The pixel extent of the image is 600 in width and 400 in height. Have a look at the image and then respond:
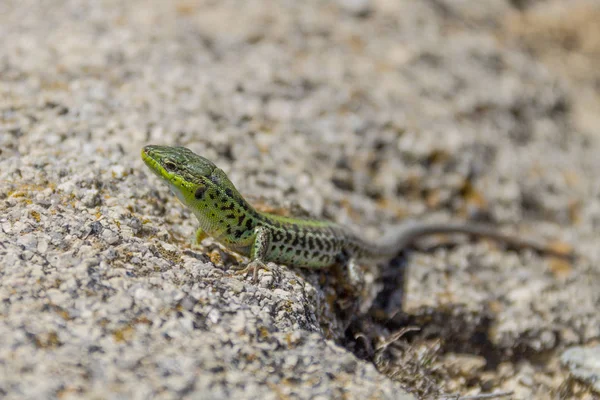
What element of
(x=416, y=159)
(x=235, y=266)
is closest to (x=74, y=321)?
(x=235, y=266)

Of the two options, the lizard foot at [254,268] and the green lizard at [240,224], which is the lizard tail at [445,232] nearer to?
the green lizard at [240,224]

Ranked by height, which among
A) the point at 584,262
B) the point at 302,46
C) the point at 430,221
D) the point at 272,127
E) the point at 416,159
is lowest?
the point at 584,262

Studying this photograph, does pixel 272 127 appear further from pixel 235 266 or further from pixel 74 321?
pixel 74 321

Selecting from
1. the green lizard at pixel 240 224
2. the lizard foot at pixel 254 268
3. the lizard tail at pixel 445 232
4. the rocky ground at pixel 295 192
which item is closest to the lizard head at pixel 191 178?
the green lizard at pixel 240 224

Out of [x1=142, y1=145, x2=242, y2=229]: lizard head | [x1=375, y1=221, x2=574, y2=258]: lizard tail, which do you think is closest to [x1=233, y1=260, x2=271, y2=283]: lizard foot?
[x1=142, y1=145, x2=242, y2=229]: lizard head

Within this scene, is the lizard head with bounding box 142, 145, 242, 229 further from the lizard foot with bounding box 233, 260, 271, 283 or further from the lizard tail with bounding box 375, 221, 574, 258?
the lizard tail with bounding box 375, 221, 574, 258

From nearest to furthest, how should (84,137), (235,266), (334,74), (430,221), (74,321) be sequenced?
1. (74,321)
2. (235,266)
3. (84,137)
4. (430,221)
5. (334,74)
